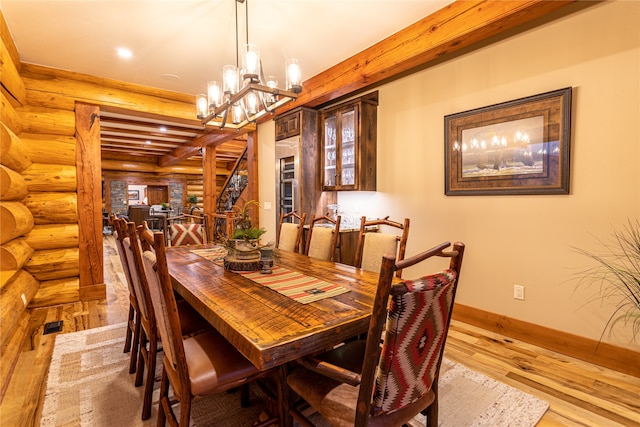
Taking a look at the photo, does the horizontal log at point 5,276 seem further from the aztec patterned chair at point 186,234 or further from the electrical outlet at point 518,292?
the electrical outlet at point 518,292

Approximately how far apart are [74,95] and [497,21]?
4.46 meters

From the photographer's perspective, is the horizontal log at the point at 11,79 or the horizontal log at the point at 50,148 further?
the horizontal log at the point at 50,148

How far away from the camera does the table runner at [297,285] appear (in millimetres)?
1617

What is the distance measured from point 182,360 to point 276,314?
43cm

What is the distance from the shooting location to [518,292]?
280 cm

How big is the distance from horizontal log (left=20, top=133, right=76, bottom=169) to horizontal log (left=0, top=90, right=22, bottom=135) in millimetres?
177

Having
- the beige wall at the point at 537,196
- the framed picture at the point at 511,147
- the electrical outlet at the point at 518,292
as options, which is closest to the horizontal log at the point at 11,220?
the beige wall at the point at 537,196

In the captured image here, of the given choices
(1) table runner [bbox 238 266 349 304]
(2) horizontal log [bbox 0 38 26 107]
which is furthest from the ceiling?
(1) table runner [bbox 238 266 349 304]

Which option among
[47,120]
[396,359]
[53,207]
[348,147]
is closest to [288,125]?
[348,147]

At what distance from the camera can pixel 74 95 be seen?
377 cm

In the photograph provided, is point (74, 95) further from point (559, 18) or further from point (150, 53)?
point (559, 18)

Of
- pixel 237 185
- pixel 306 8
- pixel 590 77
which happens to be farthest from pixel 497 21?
pixel 237 185

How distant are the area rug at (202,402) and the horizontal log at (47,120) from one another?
8.75 ft

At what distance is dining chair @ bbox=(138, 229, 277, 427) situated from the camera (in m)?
1.24
